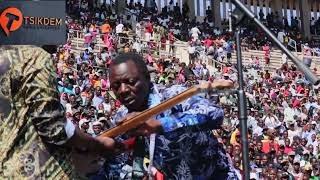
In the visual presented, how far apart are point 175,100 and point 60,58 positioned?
36.7ft

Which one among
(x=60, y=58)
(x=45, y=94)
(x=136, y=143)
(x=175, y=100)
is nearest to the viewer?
(x=45, y=94)

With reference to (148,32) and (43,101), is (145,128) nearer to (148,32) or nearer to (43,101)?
(43,101)

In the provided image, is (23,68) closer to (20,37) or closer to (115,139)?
(115,139)

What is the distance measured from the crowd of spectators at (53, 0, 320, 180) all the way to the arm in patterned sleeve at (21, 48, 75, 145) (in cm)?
97

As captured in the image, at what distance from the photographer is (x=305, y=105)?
16.1 m

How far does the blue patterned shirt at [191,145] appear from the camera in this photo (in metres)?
3.24

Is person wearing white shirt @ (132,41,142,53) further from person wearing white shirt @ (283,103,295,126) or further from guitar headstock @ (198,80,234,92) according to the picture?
guitar headstock @ (198,80,234,92)

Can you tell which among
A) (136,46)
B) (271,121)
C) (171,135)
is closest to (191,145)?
(171,135)

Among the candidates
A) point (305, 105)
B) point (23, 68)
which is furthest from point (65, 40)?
point (23, 68)

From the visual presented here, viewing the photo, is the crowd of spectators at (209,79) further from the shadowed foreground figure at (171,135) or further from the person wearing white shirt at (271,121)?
the shadowed foreground figure at (171,135)

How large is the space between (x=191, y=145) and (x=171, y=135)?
16cm

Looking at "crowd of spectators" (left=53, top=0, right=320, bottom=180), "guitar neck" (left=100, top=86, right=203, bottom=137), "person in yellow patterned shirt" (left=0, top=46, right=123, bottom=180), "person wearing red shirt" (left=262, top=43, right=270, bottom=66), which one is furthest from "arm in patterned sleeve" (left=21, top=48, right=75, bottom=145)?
"person wearing red shirt" (left=262, top=43, right=270, bottom=66)

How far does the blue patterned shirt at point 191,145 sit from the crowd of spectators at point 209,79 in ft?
1.17

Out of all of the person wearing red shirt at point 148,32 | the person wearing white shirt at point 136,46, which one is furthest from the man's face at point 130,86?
the person wearing red shirt at point 148,32
